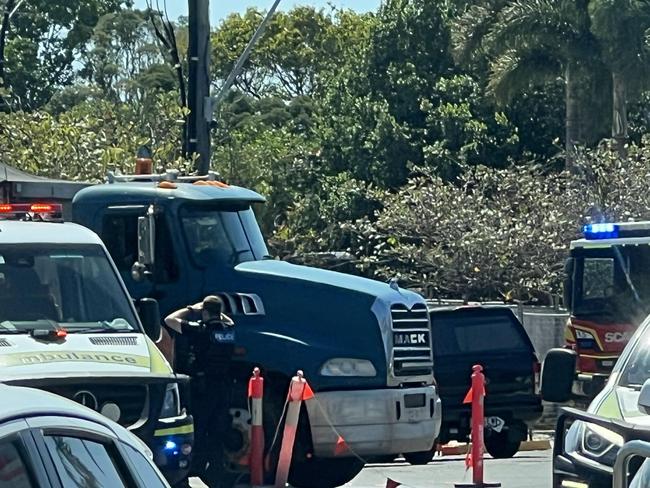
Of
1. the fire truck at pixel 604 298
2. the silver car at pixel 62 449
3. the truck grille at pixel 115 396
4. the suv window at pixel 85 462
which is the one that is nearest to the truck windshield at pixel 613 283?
the fire truck at pixel 604 298

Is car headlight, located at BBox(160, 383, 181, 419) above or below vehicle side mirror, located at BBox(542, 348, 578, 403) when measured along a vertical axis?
below

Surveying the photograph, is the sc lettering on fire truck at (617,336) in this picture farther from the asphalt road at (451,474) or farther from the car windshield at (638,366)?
the car windshield at (638,366)

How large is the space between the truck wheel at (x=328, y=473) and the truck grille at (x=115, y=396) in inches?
152

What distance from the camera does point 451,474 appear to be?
51.0ft

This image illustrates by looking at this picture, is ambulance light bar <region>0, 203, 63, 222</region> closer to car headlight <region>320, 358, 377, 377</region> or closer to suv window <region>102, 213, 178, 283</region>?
suv window <region>102, 213, 178, 283</region>

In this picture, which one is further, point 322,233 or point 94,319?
point 322,233

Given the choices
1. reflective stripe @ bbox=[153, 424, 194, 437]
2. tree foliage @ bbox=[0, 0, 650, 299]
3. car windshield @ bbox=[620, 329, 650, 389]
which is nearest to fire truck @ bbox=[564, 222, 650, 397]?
tree foliage @ bbox=[0, 0, 650, 299]

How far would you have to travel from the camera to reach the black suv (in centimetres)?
1762

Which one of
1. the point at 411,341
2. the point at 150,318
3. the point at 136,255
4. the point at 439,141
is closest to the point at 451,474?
the point at 411,341

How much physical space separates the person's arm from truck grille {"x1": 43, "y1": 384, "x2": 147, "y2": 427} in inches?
88.1

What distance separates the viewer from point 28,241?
35.2 feet

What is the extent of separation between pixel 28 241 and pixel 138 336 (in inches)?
43.1

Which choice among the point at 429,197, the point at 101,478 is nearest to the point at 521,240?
the point at 429,197

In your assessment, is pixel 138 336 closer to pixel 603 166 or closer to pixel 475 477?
pixel 475 477
